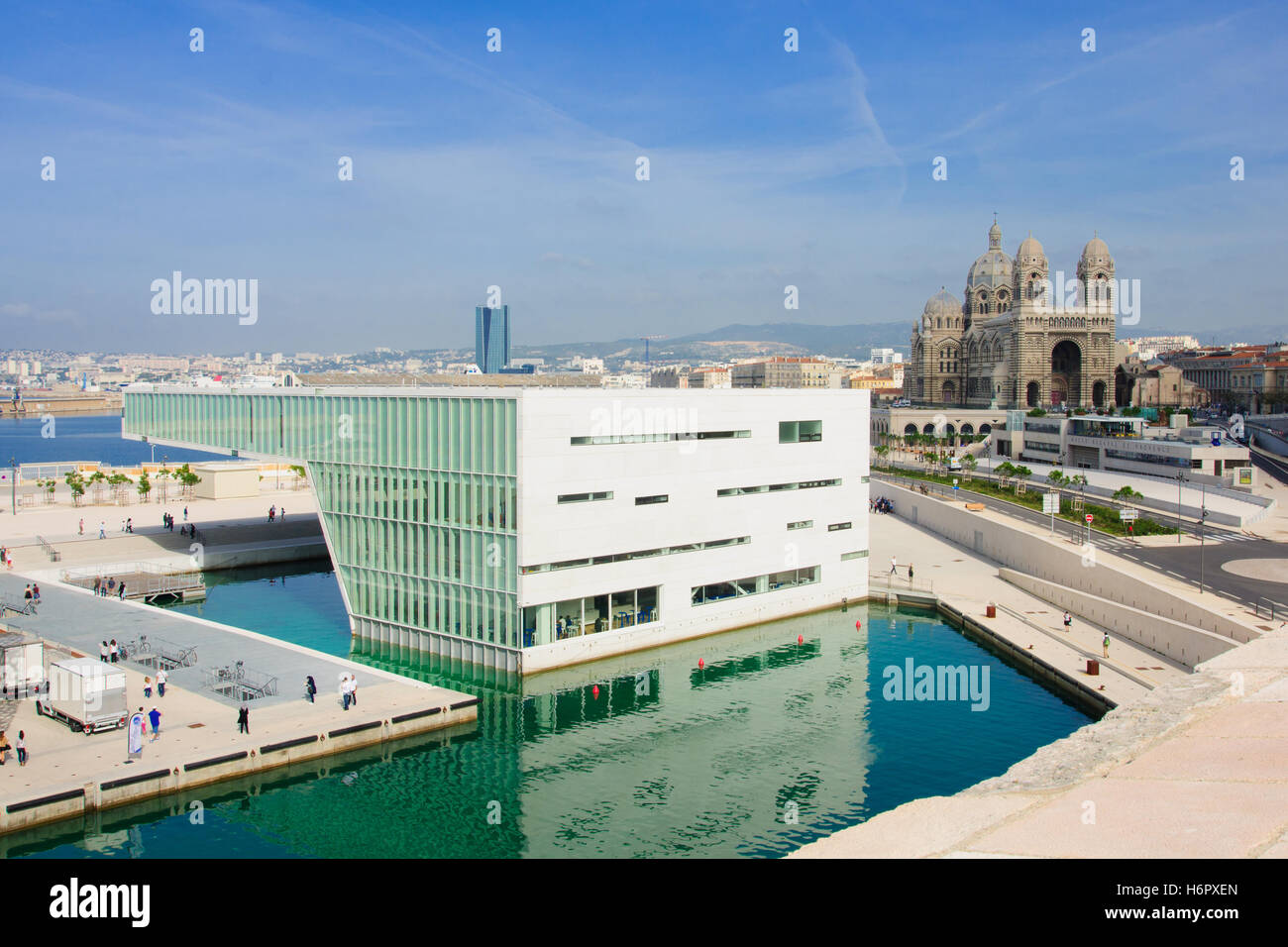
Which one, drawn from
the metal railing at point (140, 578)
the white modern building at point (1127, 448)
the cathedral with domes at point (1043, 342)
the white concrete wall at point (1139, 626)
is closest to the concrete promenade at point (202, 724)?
the metal railing at point (140, 578)

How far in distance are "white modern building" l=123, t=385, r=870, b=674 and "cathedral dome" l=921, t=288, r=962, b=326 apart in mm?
117934

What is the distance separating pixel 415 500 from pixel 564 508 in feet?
20.9

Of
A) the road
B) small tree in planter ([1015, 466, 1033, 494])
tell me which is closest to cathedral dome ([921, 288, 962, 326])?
small tree in planter ([1015, 466, 1033, 494])

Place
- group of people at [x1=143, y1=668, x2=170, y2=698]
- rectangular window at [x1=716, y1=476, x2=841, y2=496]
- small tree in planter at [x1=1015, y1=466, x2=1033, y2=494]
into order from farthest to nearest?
small tree in planter at [x1=1015, y1=466, x2=1033, y2=494], rectangular window at [x1=716, y1=476, x2=841, y2=496], group of people at [x1=143, y1=668, x2=170, y2=698]

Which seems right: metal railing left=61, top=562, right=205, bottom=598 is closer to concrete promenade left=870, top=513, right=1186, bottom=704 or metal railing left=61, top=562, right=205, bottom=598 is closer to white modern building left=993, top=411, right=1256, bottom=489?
concrete promenade left=870, top=513, right=1186, bottom=704

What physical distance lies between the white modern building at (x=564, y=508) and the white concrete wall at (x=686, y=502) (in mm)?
78

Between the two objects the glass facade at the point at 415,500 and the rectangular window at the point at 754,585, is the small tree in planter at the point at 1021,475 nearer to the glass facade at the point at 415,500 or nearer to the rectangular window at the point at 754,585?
the rectangular window at the point at 754,585

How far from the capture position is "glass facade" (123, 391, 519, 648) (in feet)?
124

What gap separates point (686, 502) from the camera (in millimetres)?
42156

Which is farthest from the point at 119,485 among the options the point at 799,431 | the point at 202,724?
the point at 202,724

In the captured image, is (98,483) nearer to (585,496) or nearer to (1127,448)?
(585,496)

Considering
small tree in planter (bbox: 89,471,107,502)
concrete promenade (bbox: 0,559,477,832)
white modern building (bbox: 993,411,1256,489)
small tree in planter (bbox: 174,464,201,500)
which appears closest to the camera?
concrete promenade (bbox: 0,559,477,832)

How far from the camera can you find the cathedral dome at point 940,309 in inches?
6294

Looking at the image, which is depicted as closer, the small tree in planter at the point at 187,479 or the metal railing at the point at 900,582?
the metal railing at the point at 900,582
